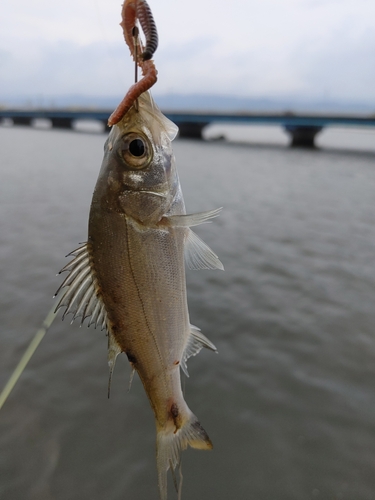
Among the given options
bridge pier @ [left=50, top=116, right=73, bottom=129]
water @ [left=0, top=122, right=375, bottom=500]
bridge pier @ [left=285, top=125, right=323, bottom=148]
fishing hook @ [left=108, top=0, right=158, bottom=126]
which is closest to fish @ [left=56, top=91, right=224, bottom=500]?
fishing hook @ [left=108, top=0, right=158, bottom=126]

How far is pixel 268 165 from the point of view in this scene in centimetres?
2773

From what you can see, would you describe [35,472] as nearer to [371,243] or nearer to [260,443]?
[260,443]

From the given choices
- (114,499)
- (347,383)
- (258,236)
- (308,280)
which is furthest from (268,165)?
(114,499)

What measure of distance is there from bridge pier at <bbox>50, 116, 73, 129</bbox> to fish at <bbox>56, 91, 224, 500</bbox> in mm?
65357

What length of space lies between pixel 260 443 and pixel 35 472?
2.37 meters

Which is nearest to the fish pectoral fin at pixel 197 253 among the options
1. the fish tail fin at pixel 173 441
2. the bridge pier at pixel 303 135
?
the fish tail fin at pixel 173 441

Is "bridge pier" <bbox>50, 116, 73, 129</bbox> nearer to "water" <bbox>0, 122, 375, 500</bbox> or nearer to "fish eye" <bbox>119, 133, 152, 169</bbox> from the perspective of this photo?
"water" <bbox>0, 122, 375, 500</bbox>

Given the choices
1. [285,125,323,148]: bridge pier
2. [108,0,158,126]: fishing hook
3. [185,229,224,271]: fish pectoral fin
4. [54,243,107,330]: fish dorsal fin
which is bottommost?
[54,243,107,330]: fish dorsal fin

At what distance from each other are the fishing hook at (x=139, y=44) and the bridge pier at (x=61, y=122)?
65.5 metres

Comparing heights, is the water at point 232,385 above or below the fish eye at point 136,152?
below

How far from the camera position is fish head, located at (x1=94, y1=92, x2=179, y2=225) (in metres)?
1.89

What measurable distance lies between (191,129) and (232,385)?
167 ft

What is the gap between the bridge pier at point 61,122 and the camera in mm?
60281

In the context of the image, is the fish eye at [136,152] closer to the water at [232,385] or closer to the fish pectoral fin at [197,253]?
the fish pectoral fin at [197,253]
